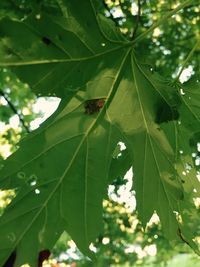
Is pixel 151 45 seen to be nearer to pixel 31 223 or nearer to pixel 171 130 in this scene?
pixel 171 130

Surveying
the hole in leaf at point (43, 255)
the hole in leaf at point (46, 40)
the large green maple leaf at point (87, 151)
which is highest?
the hole in leaf at point (46, 40)

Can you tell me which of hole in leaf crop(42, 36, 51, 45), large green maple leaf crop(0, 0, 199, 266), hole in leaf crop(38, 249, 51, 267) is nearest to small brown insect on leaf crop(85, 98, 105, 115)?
large green maple leaf crop(0, 0, 199, 266)

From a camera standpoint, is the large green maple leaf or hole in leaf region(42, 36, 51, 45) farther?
the large green maple leaf

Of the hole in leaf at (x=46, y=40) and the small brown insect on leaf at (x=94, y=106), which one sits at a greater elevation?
the hole in leaf at (x=46, y=40)

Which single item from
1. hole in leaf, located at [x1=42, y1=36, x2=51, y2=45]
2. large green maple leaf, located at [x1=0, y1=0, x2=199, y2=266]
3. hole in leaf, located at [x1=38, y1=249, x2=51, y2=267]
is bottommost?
hole in leaf, located at [x1=38, y1=249, x2=51, y2=267]

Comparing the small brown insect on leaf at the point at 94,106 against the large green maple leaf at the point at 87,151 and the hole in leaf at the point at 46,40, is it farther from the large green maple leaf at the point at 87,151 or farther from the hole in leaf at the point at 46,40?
the hole in leaf at the point at 46,40

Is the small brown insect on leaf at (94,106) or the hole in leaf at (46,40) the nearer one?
the hole in leaf at (46,40)

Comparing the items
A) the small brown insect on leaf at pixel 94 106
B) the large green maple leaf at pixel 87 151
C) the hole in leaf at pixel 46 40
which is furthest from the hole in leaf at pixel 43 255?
the hole in leaf at pixel 46 40

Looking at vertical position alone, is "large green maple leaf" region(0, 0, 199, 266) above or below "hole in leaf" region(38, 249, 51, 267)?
above

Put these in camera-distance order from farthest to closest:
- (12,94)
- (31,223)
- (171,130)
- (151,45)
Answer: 1. (12,94)
2. (151,45)
3. (171,130)
4. (31,223)

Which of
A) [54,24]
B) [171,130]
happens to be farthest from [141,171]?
[54,24]

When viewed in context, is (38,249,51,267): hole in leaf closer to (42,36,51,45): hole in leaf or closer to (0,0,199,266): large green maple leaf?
(0,0,199,266): large green maple leaf
